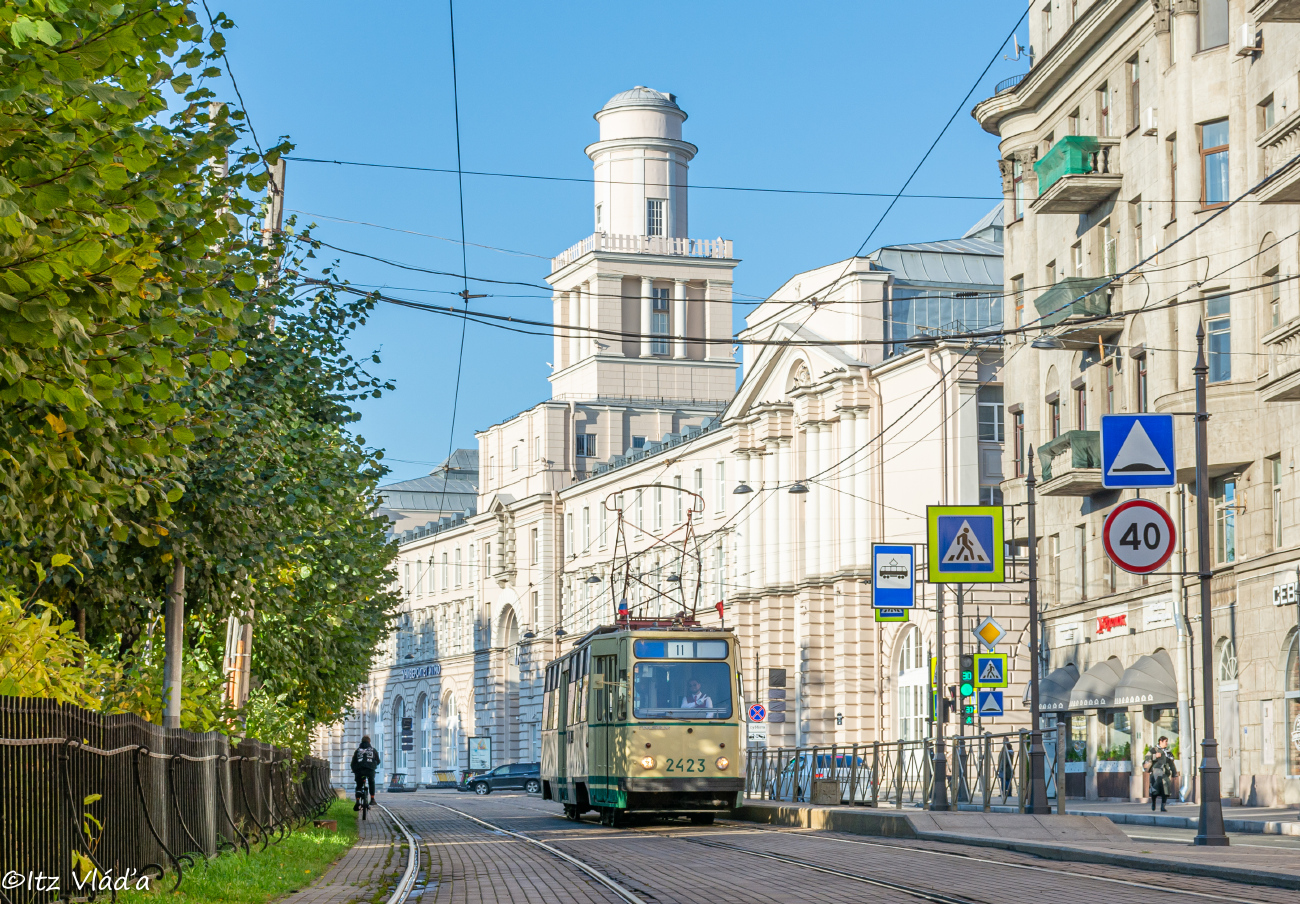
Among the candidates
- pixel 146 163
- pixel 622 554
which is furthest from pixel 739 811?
pixel 622 554

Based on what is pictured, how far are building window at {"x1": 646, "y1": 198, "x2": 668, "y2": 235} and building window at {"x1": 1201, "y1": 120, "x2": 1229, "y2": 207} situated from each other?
58410mm

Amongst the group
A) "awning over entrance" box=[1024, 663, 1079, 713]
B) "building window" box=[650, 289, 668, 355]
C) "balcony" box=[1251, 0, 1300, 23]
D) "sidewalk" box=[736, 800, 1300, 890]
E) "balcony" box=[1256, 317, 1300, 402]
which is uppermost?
"building window" box=[650, 289, 668, 355]

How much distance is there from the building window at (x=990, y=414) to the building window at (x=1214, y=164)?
21.5 m

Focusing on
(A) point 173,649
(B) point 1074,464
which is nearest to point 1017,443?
(B) point 1074,464

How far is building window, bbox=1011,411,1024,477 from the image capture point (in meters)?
50.2

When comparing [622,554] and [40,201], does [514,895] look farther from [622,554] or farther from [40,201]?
[622,554]

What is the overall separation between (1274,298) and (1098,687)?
1121 cm

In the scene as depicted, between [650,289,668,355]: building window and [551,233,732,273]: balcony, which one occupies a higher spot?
[551,233,732,273]: balcony

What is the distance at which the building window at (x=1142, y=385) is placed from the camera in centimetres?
4059

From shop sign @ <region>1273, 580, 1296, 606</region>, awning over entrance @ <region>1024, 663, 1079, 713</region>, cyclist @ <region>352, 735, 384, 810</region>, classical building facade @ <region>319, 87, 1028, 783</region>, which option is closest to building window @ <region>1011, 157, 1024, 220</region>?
classical building facade @ <region>319, 87, 1028, 783</region>

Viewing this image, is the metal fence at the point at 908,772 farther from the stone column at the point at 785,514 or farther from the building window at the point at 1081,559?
A: the stone column at the point at 785,514

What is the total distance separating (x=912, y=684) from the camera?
59500 mm

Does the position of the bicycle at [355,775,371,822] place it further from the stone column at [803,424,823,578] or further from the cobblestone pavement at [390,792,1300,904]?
the stone column at [803,424,823,578]

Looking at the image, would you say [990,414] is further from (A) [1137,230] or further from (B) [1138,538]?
(B) [1138,538]
